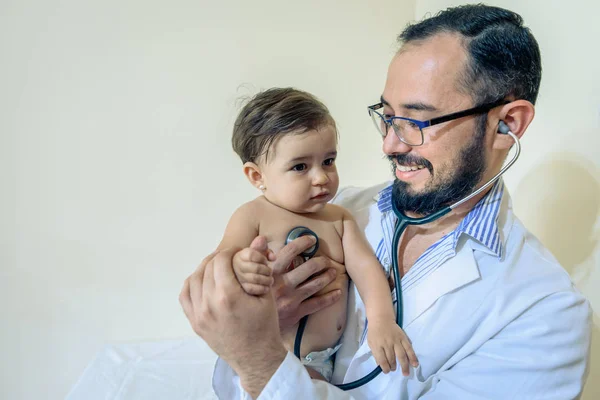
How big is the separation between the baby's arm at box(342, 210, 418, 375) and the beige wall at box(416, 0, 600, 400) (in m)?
0.79

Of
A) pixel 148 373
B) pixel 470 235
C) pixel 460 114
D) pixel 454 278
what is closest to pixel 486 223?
pixel 470 235

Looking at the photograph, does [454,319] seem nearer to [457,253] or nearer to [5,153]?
[457,253]

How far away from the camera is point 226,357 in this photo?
3.42ft

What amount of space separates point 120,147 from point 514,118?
1646 mm

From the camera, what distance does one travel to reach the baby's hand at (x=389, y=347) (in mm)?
1136

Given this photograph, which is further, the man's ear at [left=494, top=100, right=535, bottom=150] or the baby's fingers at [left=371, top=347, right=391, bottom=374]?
the man's ear at [left=494, top=100, right=535, bottom=150]

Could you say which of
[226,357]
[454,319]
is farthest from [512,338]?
[226,357]

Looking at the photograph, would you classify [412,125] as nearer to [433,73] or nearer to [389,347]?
[433,73]

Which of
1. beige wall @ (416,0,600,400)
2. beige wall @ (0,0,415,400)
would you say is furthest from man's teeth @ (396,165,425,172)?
beige wall @ (0,0,415,400)

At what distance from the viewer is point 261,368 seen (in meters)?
1.03

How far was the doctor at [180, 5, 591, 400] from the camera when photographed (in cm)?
106

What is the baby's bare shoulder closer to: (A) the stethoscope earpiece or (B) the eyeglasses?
(B) the eyeglasses

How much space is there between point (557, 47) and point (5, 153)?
218 centimetres

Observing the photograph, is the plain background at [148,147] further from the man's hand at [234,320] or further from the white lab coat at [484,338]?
the man's hand at [234,320]
